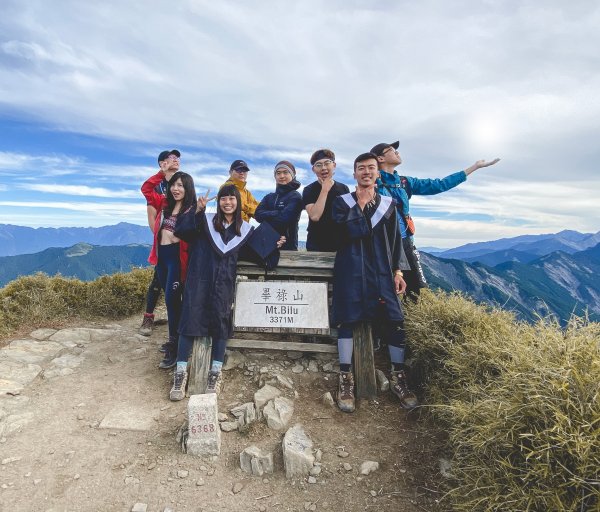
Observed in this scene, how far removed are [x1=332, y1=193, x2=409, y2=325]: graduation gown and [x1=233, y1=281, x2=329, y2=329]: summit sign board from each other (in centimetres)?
42

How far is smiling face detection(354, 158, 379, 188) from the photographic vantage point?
458 cm

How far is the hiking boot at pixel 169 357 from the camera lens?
544 centimetres

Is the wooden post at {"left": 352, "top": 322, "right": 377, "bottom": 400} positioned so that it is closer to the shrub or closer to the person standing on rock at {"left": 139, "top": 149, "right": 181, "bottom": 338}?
the shrub

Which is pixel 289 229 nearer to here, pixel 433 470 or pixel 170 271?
pixel 170 271

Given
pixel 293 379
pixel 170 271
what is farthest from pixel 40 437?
pixel 293 379

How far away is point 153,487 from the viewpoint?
337 cm

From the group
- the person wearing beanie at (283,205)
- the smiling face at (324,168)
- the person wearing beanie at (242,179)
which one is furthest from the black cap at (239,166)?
the smiling face at (324,168)

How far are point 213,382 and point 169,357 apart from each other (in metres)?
1.22

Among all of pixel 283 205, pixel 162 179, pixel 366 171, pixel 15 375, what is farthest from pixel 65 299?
pixel 366 171

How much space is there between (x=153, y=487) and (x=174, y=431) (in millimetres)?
773

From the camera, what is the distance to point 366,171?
15.1 ft

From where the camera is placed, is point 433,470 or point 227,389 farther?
point 227,389

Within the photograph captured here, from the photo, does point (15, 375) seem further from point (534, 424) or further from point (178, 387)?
point (534, 424)

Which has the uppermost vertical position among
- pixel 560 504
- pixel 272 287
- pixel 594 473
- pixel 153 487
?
pixel 272 287
